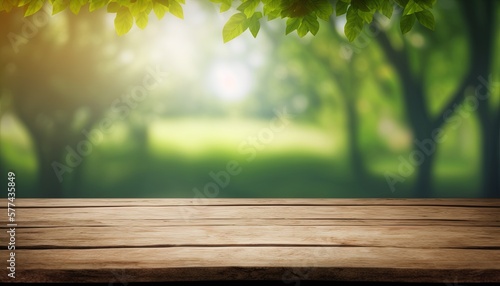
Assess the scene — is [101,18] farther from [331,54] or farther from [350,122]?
[350,122]

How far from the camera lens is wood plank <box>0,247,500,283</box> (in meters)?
1.33

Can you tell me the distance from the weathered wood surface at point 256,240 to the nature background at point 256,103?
1858 millimetres

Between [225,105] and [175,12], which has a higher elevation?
[175,12]

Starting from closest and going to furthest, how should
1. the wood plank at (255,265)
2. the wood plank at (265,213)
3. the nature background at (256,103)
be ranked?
1. the wood plank at (255,265)
2. the wood plank at (265,213)
3. the nature background at (256,103)

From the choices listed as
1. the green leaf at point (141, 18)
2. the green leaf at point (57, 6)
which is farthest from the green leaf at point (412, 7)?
the green leaf at point (57, 6)

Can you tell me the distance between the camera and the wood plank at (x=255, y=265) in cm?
133

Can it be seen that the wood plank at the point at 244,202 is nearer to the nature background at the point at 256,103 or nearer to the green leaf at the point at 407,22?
the green leaf at the point at 407,22

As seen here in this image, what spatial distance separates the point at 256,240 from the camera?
5.27 feet

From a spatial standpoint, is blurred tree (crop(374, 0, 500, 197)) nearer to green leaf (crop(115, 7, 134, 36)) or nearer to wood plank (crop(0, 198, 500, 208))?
wood plank (crop(0, 198, 500, 208))

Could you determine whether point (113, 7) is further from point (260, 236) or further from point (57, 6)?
point (260, 236)

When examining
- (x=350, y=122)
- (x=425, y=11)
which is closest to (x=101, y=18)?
(x=350, y=122)

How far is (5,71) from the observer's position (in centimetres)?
414

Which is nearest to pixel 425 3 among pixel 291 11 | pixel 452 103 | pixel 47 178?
pixel 291 11

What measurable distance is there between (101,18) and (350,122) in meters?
2.21
